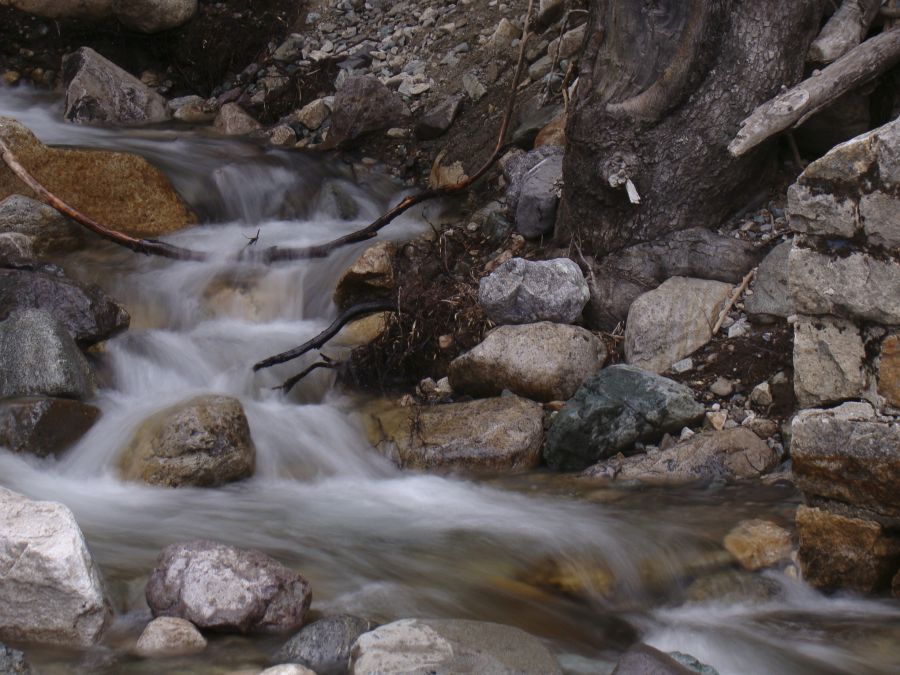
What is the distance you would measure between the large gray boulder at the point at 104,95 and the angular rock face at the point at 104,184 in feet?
5.64

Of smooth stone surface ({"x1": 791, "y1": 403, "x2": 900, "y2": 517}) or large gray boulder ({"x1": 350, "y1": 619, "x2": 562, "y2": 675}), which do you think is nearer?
large gray boulder ({"x1": 350, "y1": 619, "x2": 562, "y2": 675})

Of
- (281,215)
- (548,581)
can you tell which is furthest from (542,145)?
(548,581)

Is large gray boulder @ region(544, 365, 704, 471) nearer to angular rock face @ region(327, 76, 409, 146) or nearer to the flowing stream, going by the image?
the flowing stream

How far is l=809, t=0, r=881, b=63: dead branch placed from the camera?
16.8ft

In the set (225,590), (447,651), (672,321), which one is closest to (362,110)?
(672,321)

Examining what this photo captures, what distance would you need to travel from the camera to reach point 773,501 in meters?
3.98

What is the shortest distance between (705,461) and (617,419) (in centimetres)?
46

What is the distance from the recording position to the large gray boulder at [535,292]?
5.32 meters

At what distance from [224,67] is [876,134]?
756 cm

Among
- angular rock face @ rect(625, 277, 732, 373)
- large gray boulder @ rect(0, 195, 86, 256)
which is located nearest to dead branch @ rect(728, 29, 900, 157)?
angular rock face @ rect(625, 277, 732, 373)

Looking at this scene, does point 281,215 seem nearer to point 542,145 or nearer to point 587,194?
point 542,145

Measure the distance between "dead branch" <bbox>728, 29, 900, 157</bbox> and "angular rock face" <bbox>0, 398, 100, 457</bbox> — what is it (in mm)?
3310

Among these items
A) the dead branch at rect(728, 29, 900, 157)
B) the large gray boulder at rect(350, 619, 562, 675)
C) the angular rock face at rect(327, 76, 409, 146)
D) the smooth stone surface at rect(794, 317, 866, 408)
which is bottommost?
the large gray boulder at rect(350, 619, 562, 675)

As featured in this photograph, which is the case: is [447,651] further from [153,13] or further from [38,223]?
[153,13]
